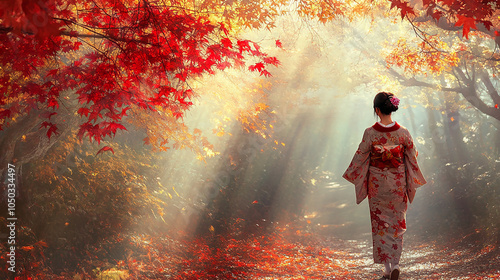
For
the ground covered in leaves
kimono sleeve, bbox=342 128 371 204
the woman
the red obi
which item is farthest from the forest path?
the red obi

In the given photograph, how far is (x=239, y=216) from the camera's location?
1142cm

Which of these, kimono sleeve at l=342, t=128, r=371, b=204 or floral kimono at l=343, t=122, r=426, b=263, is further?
kimono sleeve at l=342, t=128, r=371, b=204

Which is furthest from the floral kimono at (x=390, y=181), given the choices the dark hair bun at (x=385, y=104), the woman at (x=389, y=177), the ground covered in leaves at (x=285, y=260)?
the ground covered in leaves at (x=285, y=260)

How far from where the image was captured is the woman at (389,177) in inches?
165

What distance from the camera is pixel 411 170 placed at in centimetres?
429

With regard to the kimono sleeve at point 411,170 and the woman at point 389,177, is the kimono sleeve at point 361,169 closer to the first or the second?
the woman at point 389,177

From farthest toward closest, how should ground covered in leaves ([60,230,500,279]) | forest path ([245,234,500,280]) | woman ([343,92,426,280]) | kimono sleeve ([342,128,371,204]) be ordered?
ground covered in leaves ([60,230,500,279]), forest path ([245,234,500,280]), kimono sleeve ([342,128,371,204]), woman ([343,92,426,280])

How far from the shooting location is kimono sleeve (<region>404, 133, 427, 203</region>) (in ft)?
14.0

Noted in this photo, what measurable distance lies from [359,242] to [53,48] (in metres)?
8.99

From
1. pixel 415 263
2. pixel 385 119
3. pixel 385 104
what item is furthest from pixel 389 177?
pixel 415 263

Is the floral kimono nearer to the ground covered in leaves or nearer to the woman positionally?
the woman

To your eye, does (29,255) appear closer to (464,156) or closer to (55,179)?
(55,179)

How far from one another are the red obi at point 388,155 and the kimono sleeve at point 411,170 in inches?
5.1

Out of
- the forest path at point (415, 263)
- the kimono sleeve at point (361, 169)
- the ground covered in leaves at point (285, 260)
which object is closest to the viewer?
the kimono sleeve at point (361, 169)
